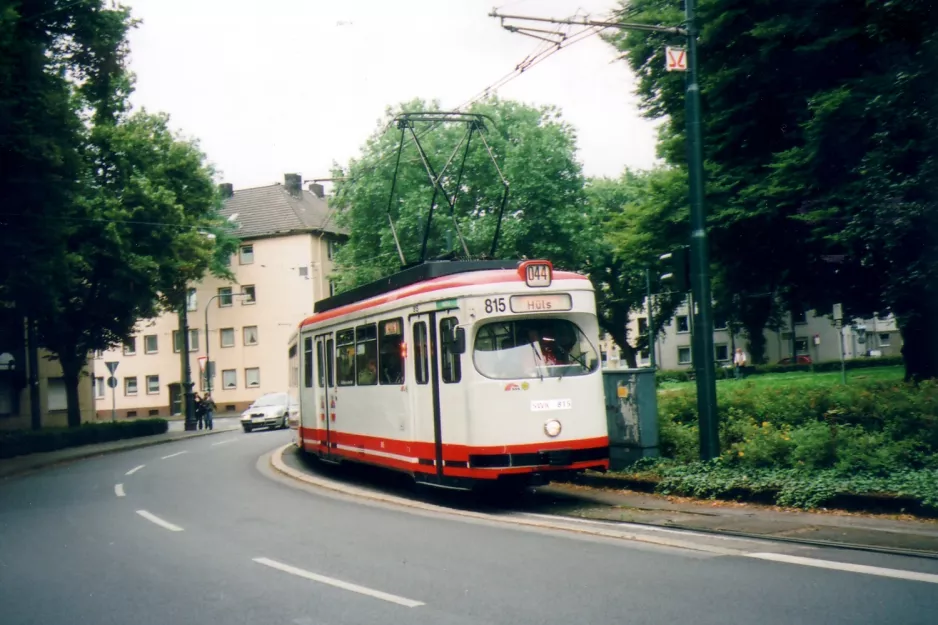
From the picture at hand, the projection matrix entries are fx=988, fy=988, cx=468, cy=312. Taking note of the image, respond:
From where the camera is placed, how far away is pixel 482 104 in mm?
46750

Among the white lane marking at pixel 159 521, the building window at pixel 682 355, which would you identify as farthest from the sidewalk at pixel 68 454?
the building window at pixel 682 355

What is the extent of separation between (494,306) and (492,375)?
890mm

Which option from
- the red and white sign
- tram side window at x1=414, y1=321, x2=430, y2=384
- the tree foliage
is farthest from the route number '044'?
the tree foliage

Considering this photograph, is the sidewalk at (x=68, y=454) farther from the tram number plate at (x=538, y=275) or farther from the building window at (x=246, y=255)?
the building window at (x=246, y=255)

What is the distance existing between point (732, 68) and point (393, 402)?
10.5 meters

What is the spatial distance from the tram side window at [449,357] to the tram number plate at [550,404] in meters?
1.03

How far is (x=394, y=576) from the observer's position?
8.37m

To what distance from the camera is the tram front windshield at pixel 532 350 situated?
41.9ft

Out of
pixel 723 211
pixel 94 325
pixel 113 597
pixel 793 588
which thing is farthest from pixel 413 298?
pixel 94 325

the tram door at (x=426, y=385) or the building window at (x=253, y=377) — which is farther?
the building window at (x=253, y=377)

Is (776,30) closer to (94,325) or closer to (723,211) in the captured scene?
(723,211)

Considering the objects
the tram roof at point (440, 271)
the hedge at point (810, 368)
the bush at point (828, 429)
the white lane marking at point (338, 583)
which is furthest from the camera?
the hedge at point (810, 368)

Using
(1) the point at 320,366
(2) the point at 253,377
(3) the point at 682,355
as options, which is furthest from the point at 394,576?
(3) the point at 682,355

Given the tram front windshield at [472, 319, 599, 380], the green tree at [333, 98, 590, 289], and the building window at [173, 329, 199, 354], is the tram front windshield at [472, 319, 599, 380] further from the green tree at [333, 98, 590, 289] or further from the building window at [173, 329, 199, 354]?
the building window at [173, 329, 199, 354]
